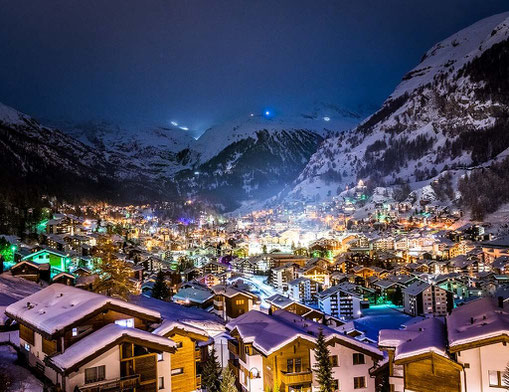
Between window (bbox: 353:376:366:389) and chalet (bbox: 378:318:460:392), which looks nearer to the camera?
chalet (bbox: 378:318:460:392)

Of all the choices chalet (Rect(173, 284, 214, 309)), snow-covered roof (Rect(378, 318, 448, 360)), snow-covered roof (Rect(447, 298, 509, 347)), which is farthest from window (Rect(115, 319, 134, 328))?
chalet (Rect(173, 284, 214, 309))

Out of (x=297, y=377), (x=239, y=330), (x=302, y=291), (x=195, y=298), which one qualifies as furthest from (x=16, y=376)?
(x=302, y=291)

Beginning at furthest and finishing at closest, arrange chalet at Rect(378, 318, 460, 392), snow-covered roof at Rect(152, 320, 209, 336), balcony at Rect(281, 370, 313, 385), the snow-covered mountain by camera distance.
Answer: the snow-covered mountain, balcony at Rect(281, 370, 313, 385), snow-covered roof at Rect(152, 320, 209, 336), chalet at Rect(378, 318, 460, 392)

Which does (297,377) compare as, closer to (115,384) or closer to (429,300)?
(115,384)

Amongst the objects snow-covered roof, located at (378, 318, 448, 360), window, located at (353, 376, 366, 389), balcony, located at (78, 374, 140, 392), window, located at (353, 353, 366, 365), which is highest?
snow-covered roof, located at (378, 318, 448, 360)

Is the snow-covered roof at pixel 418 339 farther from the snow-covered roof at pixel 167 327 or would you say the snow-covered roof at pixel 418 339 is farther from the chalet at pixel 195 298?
the chalet at pixel 195 298

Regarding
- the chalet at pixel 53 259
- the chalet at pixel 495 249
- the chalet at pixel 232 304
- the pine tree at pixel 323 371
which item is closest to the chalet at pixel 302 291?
the chalet at pixel 232 304

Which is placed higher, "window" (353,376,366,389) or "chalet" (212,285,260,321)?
"chalet" (212,285,260,321)

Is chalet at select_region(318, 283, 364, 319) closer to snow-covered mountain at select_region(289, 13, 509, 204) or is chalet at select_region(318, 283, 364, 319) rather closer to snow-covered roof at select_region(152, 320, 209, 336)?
snow-covered roof at select_region(152, 320, 209, 336)
